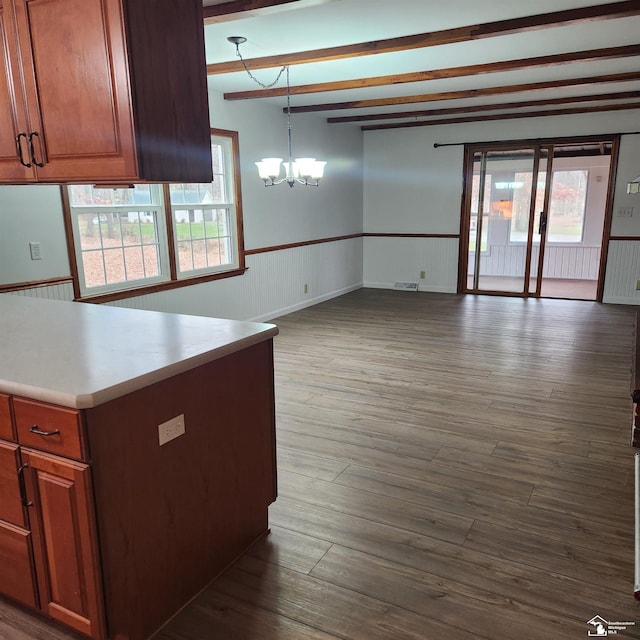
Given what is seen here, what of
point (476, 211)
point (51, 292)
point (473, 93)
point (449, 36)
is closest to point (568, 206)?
point (476, 211)

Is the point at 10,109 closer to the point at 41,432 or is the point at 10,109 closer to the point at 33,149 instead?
the point at 33,149

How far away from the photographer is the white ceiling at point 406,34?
3174 millimetres

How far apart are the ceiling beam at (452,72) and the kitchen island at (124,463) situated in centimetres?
358

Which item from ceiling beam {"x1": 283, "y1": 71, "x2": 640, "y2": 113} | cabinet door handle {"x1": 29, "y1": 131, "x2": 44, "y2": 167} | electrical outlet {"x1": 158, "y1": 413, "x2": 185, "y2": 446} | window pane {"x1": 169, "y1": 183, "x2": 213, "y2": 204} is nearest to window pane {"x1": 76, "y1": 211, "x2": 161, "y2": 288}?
window pane {"x1": 169, "y1": 183, "x2": 213, "y2": 204}

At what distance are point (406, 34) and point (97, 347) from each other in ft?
10.1

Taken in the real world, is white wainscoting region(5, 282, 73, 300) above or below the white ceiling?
below

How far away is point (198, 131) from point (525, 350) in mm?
3994

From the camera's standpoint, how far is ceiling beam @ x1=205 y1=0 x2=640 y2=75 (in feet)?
10.3

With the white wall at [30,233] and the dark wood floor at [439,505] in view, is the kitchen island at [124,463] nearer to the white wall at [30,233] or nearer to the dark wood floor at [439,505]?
the dark wood floor at [439,505]

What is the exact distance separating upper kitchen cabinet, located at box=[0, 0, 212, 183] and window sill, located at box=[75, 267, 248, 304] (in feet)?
7.33

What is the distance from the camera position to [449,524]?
2367mm

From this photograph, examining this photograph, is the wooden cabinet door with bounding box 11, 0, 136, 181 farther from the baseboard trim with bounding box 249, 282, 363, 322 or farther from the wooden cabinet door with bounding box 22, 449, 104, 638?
the baseboard trim with bounding box 249, 282, 363, 322

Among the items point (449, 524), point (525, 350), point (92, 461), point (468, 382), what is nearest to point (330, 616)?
point (449, 524)

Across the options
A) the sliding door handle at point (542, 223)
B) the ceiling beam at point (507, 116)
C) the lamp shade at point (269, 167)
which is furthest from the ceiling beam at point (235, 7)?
the sliding door handle at point (542, 223)
